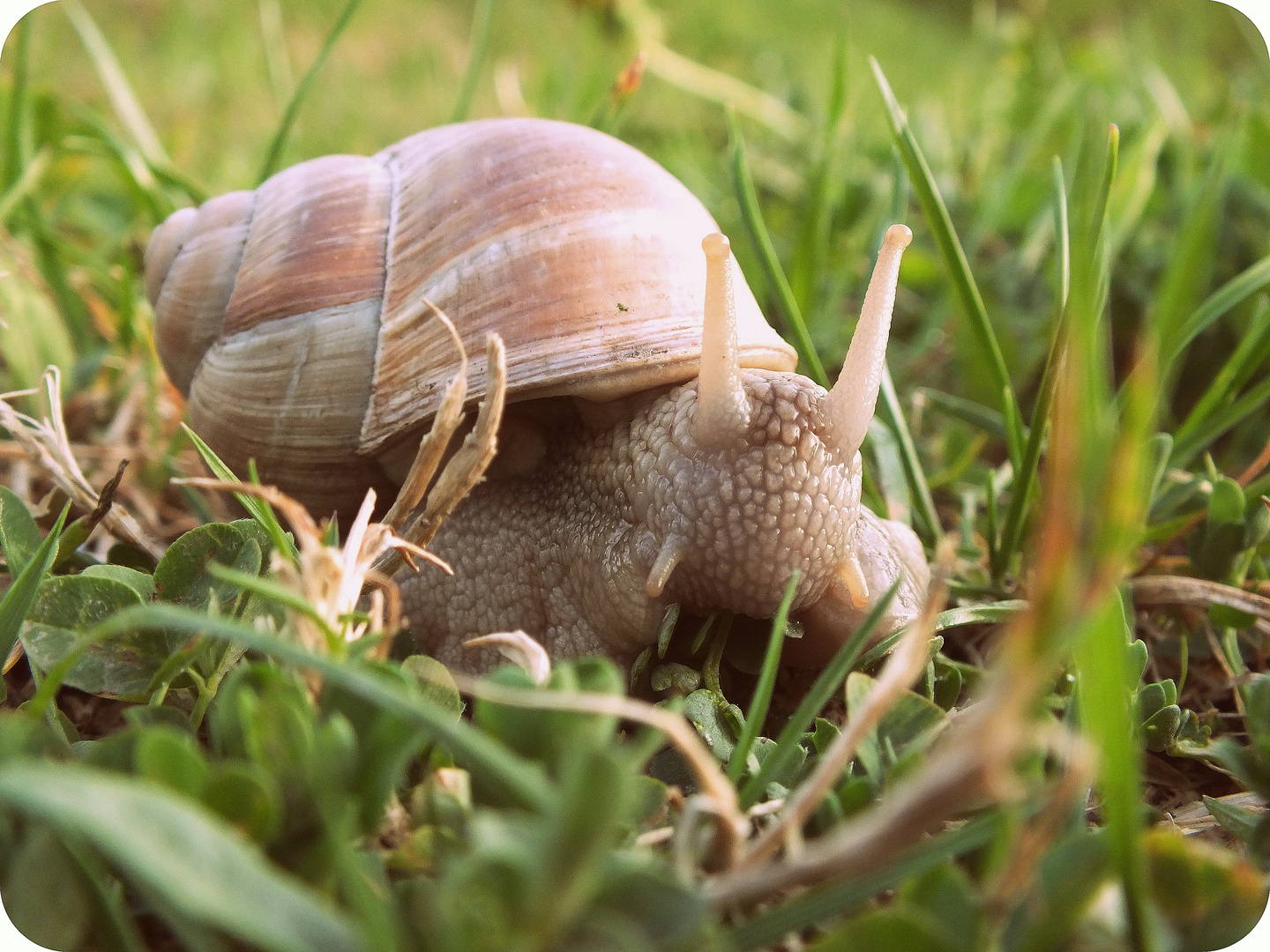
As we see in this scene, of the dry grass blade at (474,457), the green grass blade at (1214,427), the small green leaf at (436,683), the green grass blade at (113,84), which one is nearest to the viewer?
the small green leaf at (436,683)

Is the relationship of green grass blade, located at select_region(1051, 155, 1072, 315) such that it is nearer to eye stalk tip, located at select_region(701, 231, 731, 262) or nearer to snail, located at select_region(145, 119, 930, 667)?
snail, located at select_region(145, 119, 930, 667)

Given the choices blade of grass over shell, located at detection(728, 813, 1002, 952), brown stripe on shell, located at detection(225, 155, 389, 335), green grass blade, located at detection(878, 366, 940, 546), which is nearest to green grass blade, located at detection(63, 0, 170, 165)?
brown stripe on shell, located at detection(225, 155, 389, 335)

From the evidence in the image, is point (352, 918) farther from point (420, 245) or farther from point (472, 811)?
point (420, 245)

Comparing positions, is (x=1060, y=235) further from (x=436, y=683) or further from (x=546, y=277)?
(x=436, y=683)

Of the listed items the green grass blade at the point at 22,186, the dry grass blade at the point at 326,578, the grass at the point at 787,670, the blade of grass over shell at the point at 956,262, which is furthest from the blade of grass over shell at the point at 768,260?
the green grass blade at the point at 22,186

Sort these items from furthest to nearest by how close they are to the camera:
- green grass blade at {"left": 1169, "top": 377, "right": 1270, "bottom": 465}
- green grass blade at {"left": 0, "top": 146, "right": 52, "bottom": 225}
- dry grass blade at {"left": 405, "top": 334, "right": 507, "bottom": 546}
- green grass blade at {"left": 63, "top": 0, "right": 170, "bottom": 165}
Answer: green grass blade at {"left": 63, "top": 0, "right": 170, "bottom": 165}, green grass blade at {"left": 0, "top": 146, "right": 52, "bottom": 225}, green grass blade at {"left": 1169, "top": 377, "right": 1270, "bottom": 465}, dry grass blade at {"left": 405, "top": 334, "right": 507, "bottom": 546}

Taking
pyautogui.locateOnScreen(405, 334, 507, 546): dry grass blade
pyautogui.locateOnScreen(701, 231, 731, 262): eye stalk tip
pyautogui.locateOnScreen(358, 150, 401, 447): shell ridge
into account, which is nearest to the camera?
pyautogui.locateOnScreen(405, 334, 507, 546): dry grass blade

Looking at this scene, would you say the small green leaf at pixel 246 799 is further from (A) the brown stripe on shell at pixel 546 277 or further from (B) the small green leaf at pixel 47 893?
(A) the brown stripe on shell at pixel 546 277
